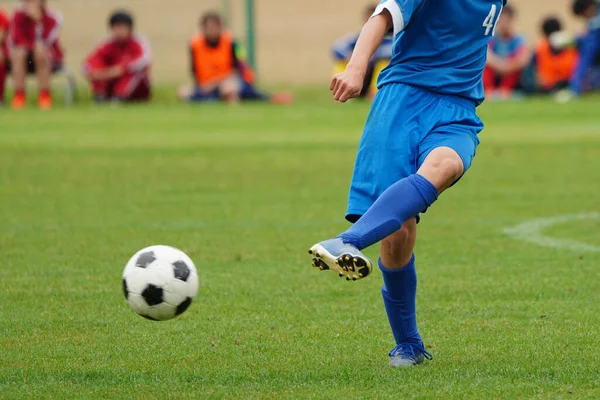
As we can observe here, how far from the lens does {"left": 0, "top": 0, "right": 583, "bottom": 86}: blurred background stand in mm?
24547

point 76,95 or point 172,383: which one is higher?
point 172,383

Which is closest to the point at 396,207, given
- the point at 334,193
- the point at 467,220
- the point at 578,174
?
the point at 467,220

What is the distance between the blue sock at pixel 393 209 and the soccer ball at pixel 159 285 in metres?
0.94

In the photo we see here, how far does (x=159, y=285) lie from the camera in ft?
16.3

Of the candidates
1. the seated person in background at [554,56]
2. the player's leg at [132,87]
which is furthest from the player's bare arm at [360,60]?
the seated person in background at [554,56]

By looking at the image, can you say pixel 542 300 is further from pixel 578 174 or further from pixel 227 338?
pixel 578 174

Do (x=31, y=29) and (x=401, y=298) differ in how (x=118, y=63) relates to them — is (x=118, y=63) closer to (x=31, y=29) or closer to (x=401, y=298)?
(x=31, y=29)

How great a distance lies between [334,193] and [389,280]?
5900mm

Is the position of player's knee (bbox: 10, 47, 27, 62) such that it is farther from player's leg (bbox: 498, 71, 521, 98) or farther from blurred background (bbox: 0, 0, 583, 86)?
player's leg (bbox: 498, 71, 521, 98)

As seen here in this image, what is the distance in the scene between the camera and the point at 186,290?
5066 mm

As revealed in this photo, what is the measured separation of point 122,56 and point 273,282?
15474 mm

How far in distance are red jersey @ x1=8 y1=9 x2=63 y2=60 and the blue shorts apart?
16.7 m

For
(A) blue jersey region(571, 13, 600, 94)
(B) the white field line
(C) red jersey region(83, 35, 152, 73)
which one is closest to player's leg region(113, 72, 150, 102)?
(C) red jersey region(83, 35, 152, 73)

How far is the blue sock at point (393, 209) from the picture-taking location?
14.5 ft
